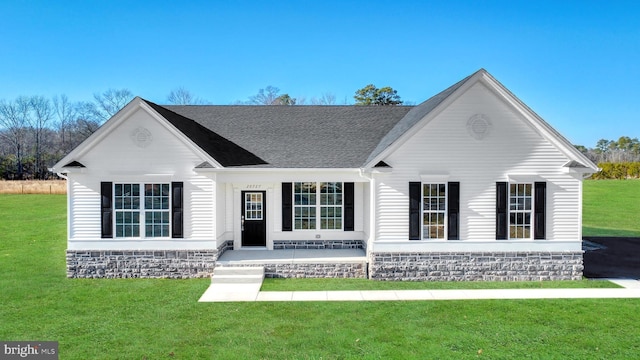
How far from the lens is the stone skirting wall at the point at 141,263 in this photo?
472 inches

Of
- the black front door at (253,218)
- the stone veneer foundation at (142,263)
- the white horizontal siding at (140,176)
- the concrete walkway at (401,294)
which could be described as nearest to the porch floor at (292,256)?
the black front door at (253,218)

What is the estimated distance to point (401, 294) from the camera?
1036 cm

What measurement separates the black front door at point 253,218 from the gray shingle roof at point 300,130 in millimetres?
1410

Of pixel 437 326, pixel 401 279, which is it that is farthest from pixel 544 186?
pixel 437 326

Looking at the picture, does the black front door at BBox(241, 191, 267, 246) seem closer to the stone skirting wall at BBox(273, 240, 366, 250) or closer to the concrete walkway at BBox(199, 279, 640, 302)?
the stone skirting wall at BBox(273, 240, 366, 250)

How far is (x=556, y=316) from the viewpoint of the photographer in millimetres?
8734

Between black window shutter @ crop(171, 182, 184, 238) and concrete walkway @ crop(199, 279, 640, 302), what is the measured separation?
2248mm

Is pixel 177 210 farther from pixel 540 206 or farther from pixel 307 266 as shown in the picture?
pixel 540 206

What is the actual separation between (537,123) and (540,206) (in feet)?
8.42

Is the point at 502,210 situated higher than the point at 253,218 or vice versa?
the point at 502,210

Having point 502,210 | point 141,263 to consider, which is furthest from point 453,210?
point 141,263

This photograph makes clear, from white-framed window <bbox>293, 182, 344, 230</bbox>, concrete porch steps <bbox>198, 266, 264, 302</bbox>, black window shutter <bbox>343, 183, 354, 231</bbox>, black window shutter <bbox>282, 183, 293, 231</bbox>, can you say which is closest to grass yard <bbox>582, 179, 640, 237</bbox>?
black window shutter <bbox>343, 183, 354, 231</bbox>

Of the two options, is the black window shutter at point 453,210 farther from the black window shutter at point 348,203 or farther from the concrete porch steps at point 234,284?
the concrete porch steps at point 234,284

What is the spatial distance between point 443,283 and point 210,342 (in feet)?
23.9
